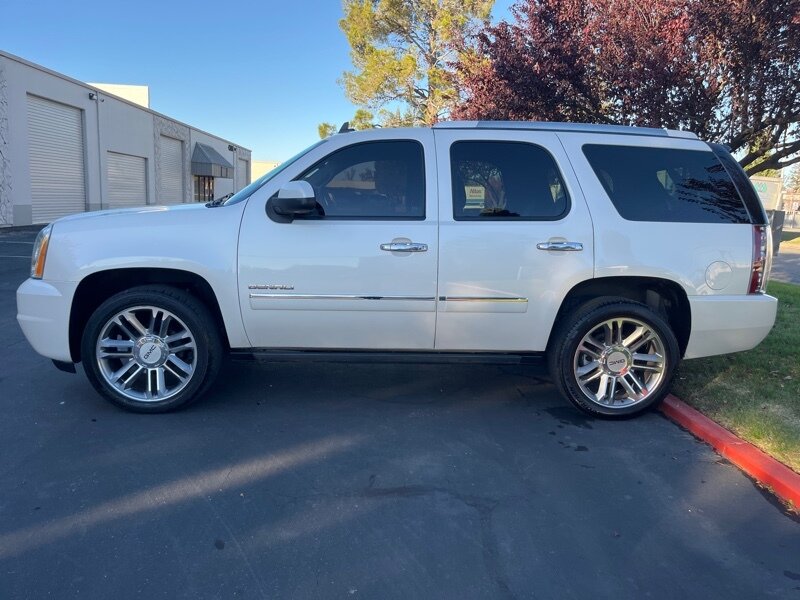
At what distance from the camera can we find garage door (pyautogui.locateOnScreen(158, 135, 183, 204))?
34531 millimetres

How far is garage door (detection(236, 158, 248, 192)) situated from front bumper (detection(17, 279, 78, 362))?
163 ft

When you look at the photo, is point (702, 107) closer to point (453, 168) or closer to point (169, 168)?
point (453, 168)

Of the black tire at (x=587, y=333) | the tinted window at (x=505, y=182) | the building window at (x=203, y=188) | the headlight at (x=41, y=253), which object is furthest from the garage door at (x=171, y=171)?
the black tire at (x=587, y=333)

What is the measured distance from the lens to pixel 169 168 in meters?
35.8

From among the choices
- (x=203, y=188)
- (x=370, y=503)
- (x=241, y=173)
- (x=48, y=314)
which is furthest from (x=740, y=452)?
(x=241, y=173)

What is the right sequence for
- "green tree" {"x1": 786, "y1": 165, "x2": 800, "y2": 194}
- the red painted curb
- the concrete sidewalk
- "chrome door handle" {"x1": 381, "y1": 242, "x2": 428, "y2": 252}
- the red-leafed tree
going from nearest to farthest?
the red painted curb, "chrome door handle" {"x1": 381, "y1": 242, "x2": 428, "y2": 252}, the red-leafed tree, the concrete sidewalk, "green tree" {"x1": 786, "y1": 165, "x2": 800, "y2": 194}

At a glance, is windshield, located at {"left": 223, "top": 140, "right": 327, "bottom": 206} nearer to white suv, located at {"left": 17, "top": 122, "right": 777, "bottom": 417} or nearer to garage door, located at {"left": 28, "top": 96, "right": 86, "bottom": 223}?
white suv, located at {"left": 17, "top": 122, "right": 777, "bottom": 417}

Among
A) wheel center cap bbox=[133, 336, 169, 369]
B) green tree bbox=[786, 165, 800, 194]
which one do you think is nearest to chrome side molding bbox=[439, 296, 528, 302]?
wheel center cap bbox=[133, 336, 169, 369]

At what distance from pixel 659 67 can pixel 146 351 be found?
6351 millimetres

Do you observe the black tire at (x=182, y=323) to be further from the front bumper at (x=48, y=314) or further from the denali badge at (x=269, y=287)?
the denali badge at (x=269, y=287)

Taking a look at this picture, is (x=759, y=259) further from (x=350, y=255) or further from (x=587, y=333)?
(x=350, y=255)

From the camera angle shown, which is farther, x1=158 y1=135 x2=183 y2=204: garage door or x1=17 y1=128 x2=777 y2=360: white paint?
x1=158 y1=135 x2=183 y2=204: garage door

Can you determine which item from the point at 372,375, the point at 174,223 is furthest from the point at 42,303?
the point at 372,375

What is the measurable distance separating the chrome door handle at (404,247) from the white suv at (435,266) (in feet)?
0.05
